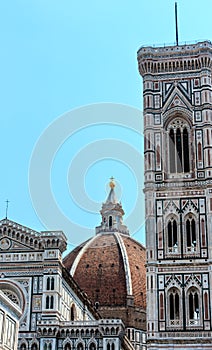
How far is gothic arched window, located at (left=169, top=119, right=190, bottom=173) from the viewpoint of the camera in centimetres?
3769

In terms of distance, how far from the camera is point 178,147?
125ft

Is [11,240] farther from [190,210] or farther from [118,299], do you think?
[118,299]

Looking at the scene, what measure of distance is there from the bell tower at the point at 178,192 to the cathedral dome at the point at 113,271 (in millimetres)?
24697

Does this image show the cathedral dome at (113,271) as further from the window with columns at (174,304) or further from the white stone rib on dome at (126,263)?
the window with columns at (174,304)

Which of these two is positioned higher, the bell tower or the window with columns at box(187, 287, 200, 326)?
the bell tower

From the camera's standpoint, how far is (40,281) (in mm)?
37125

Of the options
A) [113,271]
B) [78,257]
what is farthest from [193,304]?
[78,257]

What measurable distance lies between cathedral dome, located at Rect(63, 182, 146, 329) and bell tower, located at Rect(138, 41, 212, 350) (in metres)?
24.7

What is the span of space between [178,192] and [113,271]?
98.1 ft

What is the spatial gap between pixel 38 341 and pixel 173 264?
24.5 ft

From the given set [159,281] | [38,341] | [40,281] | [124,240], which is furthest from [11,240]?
[124,240]

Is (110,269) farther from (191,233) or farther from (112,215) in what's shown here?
(191,233)

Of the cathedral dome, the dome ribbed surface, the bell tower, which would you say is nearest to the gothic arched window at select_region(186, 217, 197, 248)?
the bell tower

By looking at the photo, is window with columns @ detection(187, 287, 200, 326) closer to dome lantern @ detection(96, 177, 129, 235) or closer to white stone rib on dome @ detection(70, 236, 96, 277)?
white stone rib on dome @ detection(70, 236, 96, 277)
